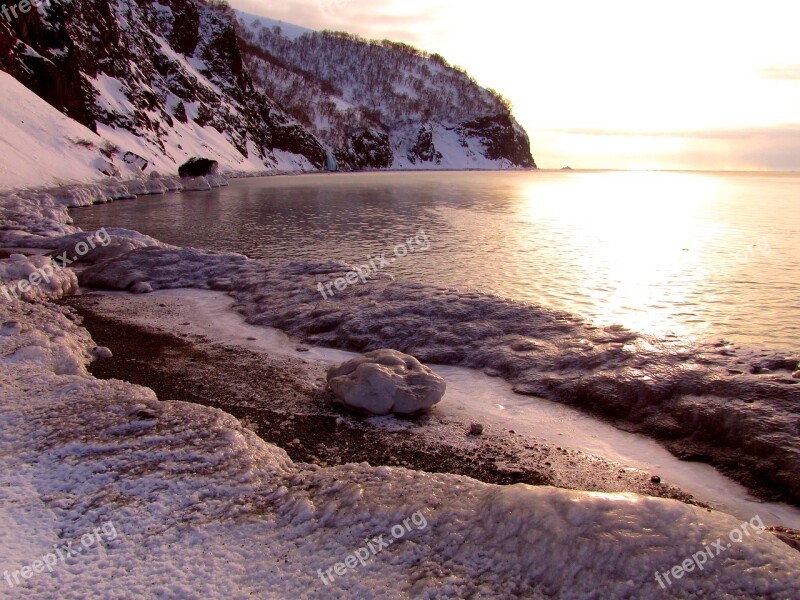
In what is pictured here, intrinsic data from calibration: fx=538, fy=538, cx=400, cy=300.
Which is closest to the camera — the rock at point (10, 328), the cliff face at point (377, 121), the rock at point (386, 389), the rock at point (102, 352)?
the rock at point (386, 389)

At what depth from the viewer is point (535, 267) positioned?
1833 centimetres

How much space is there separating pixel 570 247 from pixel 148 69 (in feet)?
278

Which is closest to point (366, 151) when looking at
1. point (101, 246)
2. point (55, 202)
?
point (55, 202)

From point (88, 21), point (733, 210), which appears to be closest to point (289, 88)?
point (88, 21)

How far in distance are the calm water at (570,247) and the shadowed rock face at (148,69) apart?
25.8 metres

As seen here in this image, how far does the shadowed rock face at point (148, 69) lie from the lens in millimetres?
55438

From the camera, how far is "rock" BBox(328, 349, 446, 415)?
7395 mm

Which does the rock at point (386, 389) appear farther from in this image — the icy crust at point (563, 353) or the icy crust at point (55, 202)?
the icy crust at point (55, 202)

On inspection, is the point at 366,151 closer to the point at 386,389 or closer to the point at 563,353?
the point at 563,353

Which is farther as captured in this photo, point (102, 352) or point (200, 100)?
point (200, 100)

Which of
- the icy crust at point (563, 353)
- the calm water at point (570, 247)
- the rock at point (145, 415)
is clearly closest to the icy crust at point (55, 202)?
the calm water at point (570, 247)

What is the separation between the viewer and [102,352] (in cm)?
915

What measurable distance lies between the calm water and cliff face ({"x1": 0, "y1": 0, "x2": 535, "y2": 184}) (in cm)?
2467

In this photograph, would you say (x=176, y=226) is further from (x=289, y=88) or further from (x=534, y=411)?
(x=289, y=88)
